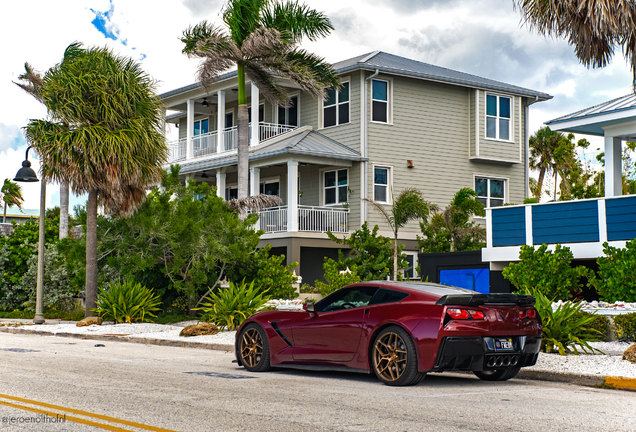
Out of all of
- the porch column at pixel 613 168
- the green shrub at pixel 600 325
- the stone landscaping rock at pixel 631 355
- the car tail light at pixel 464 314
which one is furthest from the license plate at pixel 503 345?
the porch column at pixel 613 168

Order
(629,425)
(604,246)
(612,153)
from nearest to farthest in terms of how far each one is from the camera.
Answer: (629,425)
(604,246)
(612,153)

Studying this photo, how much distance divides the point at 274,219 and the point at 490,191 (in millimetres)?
9943

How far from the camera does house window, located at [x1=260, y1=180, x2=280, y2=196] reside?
1248 inches

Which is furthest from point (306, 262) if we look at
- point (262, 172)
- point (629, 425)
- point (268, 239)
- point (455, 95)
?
point (629, 425)

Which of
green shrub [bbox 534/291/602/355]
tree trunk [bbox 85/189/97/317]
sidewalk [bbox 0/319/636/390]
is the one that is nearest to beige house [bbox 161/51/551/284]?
tree trunk [bbox 85/189/97/317]

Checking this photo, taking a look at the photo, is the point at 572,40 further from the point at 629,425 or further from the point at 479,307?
the point at 629,425

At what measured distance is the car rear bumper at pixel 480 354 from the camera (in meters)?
8.28

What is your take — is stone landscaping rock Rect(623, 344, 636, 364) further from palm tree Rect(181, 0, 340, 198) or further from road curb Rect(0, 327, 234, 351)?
palm tree Rect(181, 0, 340, 198)

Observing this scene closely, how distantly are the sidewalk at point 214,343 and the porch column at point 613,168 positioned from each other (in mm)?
5969

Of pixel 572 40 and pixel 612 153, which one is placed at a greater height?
pixel 572 40

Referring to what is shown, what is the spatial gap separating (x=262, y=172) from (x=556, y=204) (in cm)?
1696

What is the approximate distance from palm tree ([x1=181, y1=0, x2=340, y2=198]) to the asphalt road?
12862 mm

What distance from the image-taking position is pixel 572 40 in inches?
512

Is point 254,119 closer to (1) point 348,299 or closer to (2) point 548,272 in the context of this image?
(2) point 548,272
